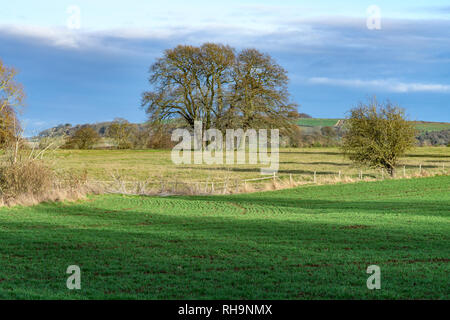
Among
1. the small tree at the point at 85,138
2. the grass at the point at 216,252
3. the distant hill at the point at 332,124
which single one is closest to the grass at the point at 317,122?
the distant hill at the point at 332,124

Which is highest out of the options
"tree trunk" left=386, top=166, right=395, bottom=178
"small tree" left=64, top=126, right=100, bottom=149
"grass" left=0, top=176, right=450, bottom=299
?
"small tree" left=64, top=126, right=100, bottom=149

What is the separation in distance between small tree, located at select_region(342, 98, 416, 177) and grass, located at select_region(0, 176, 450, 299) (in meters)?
18.5

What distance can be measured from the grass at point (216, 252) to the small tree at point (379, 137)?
18.5m

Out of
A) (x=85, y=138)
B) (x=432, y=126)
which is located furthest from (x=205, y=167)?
(x=432, y=126)

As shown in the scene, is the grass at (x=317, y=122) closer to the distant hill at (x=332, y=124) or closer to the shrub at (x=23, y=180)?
the distant hill at (x=332, y=124)

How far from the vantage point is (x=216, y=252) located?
1193cm

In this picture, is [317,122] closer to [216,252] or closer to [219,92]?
[219,92]

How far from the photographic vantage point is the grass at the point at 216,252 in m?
8.56

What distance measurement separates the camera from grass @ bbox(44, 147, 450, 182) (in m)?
42.9

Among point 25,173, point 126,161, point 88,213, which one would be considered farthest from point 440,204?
point 126,161

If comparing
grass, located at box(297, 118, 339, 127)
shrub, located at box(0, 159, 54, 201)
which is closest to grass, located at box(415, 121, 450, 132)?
grass, located at box(297, 118, 339, 127)

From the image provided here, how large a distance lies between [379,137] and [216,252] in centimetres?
3224

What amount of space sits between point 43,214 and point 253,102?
4479cm

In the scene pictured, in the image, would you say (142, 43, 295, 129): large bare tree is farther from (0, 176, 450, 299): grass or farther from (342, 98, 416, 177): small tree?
(0, 176, 450, 299): grass
